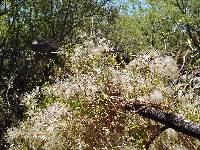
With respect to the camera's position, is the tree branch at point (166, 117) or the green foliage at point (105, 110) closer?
the tree branch at point (166, 117)

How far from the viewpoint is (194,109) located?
22.7 feet

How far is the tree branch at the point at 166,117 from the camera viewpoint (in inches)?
248

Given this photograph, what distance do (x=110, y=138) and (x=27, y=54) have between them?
8.32 metres

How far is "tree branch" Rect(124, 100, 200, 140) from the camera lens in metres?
6.29

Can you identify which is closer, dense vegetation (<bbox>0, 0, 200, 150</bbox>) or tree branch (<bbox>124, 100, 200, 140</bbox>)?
tree branch (<bbox>124, 100, 200, 140</bbox>)

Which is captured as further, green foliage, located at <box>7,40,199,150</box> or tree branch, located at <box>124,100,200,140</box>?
green foliage, located at <box>7,40,199,150</box>

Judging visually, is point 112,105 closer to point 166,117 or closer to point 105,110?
point 105,110

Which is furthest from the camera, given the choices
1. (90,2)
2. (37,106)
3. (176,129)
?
(90,2)

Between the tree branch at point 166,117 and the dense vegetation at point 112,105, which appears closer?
the tree branch at point 166,117

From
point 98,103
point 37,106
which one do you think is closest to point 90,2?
point 37,106

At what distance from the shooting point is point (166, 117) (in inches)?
259

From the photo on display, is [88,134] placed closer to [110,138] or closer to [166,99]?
[110,138]

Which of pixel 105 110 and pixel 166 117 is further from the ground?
pixel 105 110

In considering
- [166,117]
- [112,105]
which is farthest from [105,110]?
[166,117]
